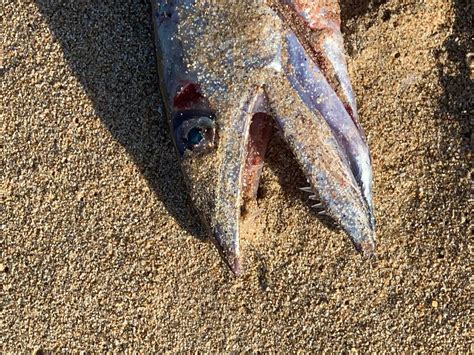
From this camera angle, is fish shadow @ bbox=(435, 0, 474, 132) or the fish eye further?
fish shadow @ bbox=(435, 0, 474, 132)

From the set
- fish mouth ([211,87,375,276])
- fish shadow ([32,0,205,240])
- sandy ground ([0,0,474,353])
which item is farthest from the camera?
fish shadow ([32,0,205,240])

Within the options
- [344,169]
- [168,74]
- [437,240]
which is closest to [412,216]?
[437,240]

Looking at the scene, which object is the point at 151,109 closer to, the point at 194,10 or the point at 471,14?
the point at 194,10

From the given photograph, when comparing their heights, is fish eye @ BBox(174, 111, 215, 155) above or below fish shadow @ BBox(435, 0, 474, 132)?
above

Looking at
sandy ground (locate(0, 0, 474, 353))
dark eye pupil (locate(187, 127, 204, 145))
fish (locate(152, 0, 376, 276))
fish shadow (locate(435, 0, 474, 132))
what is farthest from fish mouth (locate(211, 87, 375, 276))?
fish shadow (locate(435, 0, 474, 132))

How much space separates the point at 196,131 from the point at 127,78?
2.72ft

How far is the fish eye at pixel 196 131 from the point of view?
9.69ft

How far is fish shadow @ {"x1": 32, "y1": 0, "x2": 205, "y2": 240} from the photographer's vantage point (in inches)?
139

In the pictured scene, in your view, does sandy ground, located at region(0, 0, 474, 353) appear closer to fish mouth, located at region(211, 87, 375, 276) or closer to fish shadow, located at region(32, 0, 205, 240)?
fish shadow, located at region(32, 0, 205, 240)

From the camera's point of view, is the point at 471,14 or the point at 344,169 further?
the point at 471,14

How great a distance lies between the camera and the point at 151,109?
3.57m

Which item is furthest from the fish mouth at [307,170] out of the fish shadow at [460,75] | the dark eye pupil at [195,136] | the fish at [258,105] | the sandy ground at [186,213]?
the fish shadow at [460,75]

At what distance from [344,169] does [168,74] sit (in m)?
0.96

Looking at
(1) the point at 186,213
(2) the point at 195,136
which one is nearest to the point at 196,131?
(2) the point at 195,136
